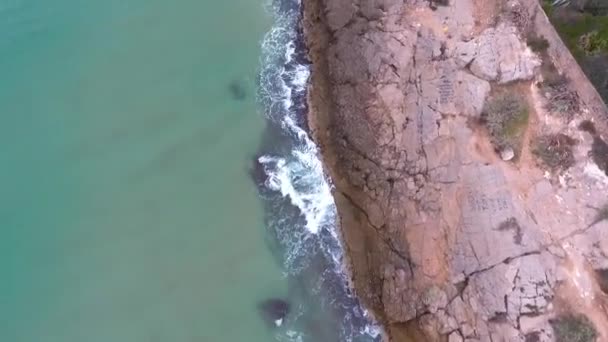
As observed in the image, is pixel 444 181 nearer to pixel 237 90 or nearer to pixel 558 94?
pixel 558 94

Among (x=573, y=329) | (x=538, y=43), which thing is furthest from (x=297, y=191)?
(x=573, y=329)

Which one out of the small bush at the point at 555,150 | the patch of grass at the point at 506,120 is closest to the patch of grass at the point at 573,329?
the small bush at the point at 555,150

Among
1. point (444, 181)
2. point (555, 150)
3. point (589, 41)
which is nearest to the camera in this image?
point (555, 150)

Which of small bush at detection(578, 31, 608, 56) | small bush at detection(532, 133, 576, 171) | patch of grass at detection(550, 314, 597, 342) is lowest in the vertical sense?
patch of grass at detection(550, 314, 597, 342)

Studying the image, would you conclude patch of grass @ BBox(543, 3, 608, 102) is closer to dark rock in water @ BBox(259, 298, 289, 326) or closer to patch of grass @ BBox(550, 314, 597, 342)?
patch of grass @ BBox(550, 314, 597, 342)

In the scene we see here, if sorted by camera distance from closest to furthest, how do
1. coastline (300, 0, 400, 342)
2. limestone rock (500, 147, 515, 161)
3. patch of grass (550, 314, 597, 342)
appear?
patch of grass (550, 314, 597, 342) → limestone rock (500, 147, 515, 161) → coastline (300, 0, 400, 342)

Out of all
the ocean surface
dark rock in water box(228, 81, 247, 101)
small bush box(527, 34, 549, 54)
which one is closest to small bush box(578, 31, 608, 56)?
small bush box(527, 34, 549, 54)
